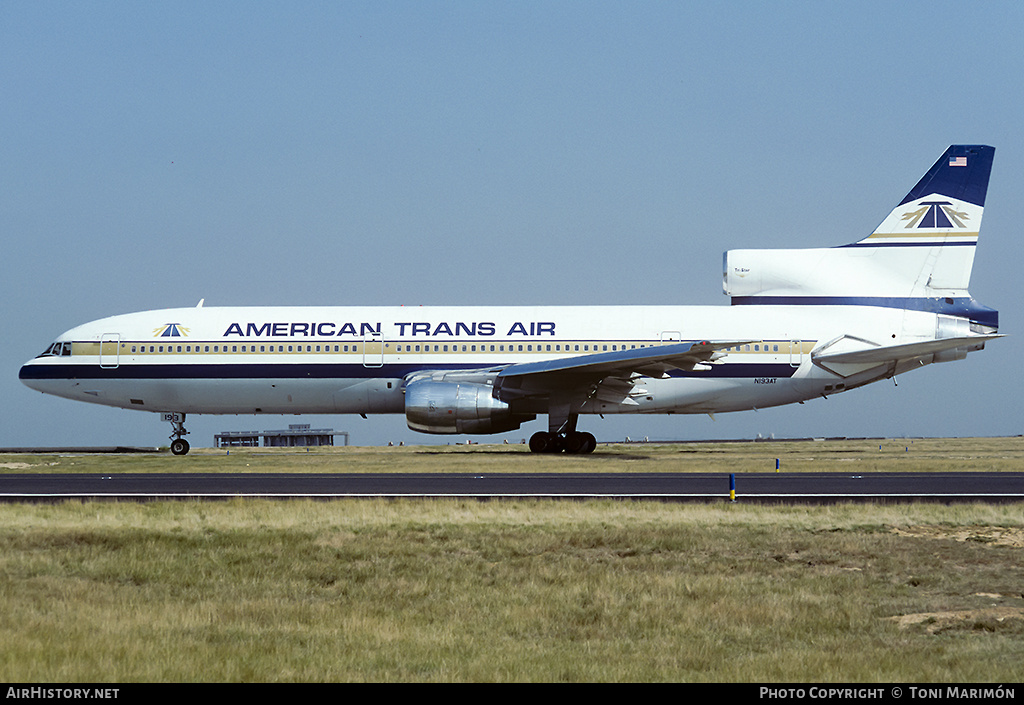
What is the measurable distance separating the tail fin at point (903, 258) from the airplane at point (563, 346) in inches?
2.1

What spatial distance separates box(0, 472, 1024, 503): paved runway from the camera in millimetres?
21422

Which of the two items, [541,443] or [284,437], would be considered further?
[284,437]

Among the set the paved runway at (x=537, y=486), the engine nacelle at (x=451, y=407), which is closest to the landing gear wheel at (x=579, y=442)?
the engine nacelle at (x=451, y=407)

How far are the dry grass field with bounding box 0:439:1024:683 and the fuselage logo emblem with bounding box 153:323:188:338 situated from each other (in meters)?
18.4

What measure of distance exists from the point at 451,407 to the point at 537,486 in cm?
1094

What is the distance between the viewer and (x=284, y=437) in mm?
71000

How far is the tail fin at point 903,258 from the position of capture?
3888 cm

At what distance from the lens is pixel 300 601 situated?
12.8 meters

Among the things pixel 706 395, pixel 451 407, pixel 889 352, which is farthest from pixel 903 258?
pixel 451 407

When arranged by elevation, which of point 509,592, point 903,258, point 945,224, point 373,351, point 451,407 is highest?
point 945,224

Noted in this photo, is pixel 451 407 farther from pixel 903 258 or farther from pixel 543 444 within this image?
pixel 903 258

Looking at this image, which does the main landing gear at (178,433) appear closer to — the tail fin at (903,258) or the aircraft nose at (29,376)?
the aircraft nose at (29,376)
